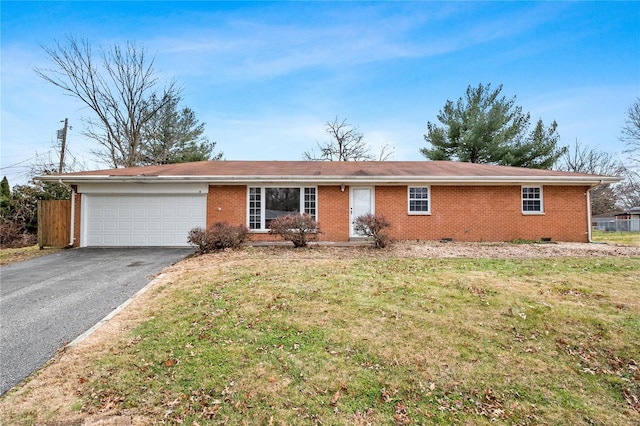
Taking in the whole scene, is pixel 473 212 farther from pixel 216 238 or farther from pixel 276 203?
pixel 216 238

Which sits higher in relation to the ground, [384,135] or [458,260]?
[384,135]

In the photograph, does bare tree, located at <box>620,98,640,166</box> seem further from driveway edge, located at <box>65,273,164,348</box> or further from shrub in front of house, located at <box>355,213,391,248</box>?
driveway edge, located at <box>65,273,164,348</box>

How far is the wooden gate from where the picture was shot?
11531mm

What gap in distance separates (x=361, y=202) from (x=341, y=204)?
79 centimetres

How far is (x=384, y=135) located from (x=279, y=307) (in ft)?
82.5

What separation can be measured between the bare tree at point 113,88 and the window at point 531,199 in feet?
74.4

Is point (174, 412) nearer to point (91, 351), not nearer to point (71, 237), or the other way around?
point (91, 351)

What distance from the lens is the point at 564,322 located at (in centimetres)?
414

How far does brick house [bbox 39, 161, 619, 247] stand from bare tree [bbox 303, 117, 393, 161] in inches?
621

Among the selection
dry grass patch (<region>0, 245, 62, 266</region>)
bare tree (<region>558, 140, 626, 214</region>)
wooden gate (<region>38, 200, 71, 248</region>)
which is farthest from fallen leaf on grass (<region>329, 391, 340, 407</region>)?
bare tree (<region>558, 140, 626, 214</region>)

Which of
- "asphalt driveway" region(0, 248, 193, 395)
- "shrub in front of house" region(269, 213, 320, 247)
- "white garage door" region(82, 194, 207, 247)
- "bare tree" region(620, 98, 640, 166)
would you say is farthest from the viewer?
"bare tree" region(620, 98, 640, 166)

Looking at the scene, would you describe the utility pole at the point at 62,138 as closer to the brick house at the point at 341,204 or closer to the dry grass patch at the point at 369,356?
the brick house at the point at 341,204

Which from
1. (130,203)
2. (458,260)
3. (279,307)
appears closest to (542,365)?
(279,307)

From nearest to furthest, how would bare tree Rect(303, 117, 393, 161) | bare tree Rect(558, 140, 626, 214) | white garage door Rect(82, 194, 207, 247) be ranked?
white garage door Rect(82, 194, 207, 247), bare tree Rect(303, 117, 393, 161), bare tree Rect(558, 140, 626, 214)
